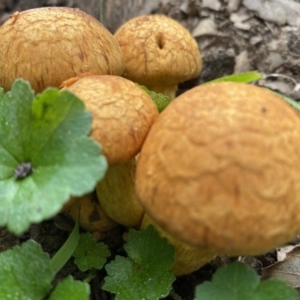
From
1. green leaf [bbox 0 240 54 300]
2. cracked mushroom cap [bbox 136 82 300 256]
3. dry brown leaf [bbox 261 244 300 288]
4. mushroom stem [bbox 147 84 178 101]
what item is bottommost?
dry brown leaf [bbox 261 244 300 288]

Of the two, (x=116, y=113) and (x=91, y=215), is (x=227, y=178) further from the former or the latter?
(x=91, y=215)

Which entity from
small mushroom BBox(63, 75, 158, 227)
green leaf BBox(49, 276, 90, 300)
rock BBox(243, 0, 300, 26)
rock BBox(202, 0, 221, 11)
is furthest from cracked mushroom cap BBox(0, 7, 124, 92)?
rock BBox(243, 0, 300, 26)

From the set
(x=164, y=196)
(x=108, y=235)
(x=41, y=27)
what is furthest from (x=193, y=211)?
(x=41, y=27)

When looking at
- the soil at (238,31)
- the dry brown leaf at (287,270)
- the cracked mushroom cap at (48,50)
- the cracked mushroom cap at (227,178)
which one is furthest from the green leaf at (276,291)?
the soil at (238,31)

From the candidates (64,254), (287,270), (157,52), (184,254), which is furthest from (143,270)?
(157,52)

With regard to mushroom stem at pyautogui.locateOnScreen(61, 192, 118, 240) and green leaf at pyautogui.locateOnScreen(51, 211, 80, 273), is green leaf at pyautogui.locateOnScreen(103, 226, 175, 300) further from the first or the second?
mushroom stem at pyautogui.locateOnScreen(61, 192, 118, 240)

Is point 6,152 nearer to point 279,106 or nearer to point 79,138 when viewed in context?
point 79,138
